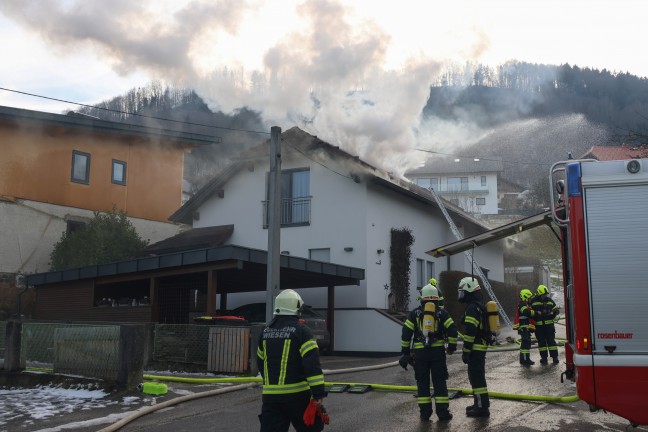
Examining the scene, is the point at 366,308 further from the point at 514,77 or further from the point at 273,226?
the point at 514,77

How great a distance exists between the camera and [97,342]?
38.9 ft

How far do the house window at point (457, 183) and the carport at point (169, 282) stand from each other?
216ft

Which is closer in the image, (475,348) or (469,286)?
(475,348)

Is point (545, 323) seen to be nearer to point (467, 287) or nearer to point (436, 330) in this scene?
point (467, 287)

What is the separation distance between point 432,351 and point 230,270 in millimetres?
9852

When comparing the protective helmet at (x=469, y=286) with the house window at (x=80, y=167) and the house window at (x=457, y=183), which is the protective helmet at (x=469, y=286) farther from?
the house window at (x=457, y=183)

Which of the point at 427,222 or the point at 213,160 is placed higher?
the point at 213,160


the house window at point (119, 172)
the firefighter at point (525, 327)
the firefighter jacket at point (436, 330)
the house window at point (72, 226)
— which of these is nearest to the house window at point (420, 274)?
the firefighter at point (525, 327)

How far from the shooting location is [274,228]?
532 inches

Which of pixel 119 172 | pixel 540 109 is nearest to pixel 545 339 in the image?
pixel 119 172

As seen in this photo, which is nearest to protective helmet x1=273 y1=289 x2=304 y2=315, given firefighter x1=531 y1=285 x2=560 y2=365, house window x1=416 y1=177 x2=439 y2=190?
firefighter x1=531 y1=285 x2=560 y2=365

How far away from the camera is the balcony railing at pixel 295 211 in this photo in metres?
23.4

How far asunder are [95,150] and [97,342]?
1586 centimetres

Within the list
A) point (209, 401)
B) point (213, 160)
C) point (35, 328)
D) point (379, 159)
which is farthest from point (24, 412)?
point (213, 160)
